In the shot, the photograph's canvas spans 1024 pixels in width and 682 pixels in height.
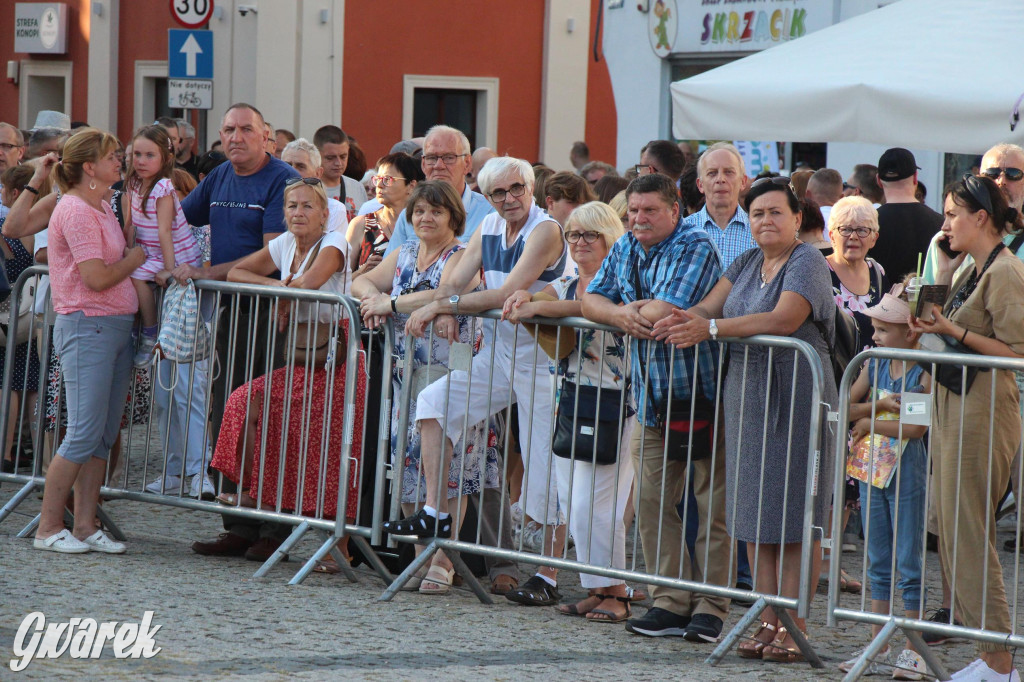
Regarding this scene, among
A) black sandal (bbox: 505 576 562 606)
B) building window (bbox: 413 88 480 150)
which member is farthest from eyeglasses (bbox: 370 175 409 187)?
building window (bbox: 413 88 480 150)

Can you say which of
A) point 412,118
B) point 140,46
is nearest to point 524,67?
point 412,118

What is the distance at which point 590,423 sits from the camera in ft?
20.2

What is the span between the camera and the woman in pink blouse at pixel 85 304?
676 centimetres

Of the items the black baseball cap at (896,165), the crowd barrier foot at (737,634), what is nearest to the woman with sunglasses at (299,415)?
the crowd barrier foot at (737,634)

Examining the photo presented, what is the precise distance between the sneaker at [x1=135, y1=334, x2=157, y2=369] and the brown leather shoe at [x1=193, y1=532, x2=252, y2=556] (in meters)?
0.93

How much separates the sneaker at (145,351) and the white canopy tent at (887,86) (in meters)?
3.61

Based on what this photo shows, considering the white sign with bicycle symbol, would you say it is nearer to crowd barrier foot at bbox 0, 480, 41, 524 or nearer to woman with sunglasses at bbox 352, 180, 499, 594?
crowd barrier foot at bbox 0, 480, 41, 524

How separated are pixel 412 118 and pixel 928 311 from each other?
20019mm

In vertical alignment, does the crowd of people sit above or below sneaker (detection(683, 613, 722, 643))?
above

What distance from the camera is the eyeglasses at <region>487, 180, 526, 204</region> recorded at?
661 cm

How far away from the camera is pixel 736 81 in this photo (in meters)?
8.66

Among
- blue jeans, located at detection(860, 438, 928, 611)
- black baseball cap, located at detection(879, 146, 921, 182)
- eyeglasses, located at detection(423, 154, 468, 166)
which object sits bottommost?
blue jeans, located at detection(860, 438, 928, 611)

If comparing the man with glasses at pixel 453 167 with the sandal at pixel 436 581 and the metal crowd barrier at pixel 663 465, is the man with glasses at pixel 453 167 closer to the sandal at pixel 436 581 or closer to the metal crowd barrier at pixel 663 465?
the metal crowd barrier at pixel 663 465

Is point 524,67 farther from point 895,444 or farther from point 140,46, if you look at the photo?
point 895,444
